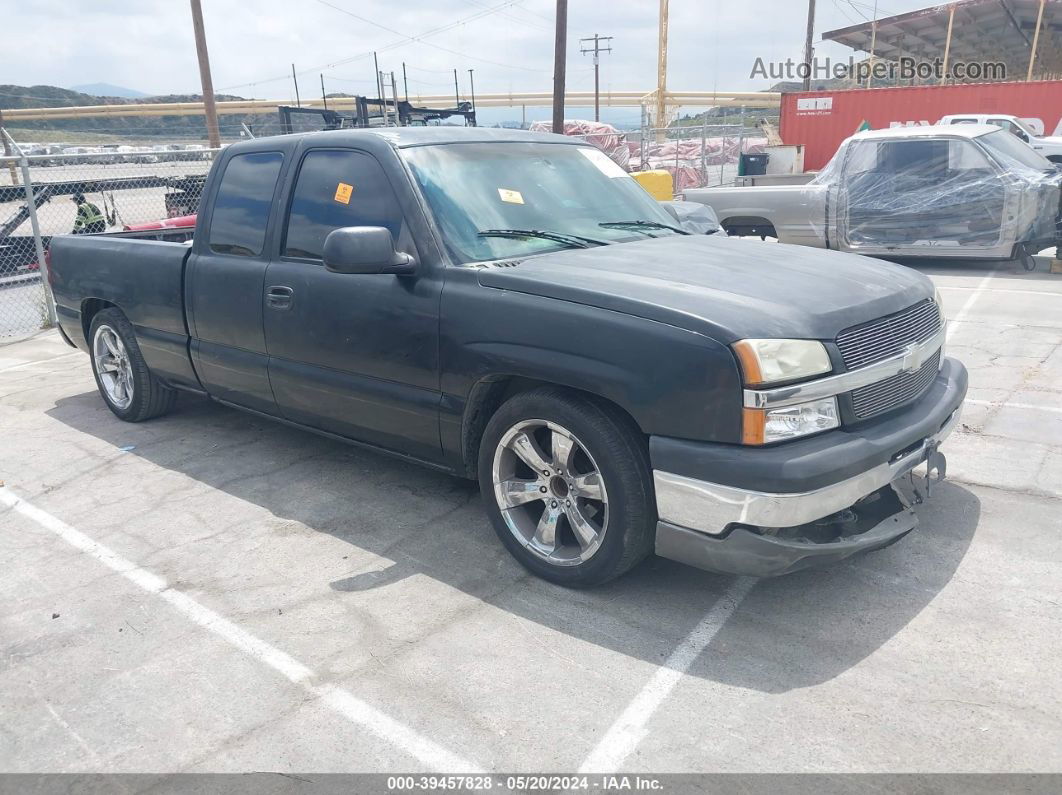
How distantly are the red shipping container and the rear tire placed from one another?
843 inches

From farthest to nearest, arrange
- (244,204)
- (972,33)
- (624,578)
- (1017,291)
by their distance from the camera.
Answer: (972,33) → (1017,291) → (244,204) → (624,578)

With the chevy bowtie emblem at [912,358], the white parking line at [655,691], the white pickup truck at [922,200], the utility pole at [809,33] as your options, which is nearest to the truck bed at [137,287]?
the white parking line at [655,691]

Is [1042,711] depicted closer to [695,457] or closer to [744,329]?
[695,457]

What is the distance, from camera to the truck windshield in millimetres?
3893

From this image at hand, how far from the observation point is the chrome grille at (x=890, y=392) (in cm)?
319

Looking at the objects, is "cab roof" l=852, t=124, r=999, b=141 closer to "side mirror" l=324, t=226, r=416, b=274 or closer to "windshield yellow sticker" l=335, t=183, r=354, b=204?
"windshield yellow sticker" l=335, t=183, r=354, b=204

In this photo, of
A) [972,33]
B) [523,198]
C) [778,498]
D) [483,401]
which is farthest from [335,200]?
[972,33]

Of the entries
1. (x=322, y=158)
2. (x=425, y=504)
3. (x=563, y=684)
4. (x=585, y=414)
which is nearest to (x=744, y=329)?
(x=585, y=414)

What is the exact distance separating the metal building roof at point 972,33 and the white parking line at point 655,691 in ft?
106

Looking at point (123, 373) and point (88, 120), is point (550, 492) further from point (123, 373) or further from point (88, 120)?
point (88, 120)

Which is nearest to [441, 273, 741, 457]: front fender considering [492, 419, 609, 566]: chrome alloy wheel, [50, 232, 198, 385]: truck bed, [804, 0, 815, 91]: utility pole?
[492, 419, 609, 566]: chrome alloy wheel

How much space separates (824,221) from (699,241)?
7.89m

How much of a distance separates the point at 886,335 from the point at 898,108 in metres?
22.3

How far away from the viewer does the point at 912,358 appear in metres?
3.45
